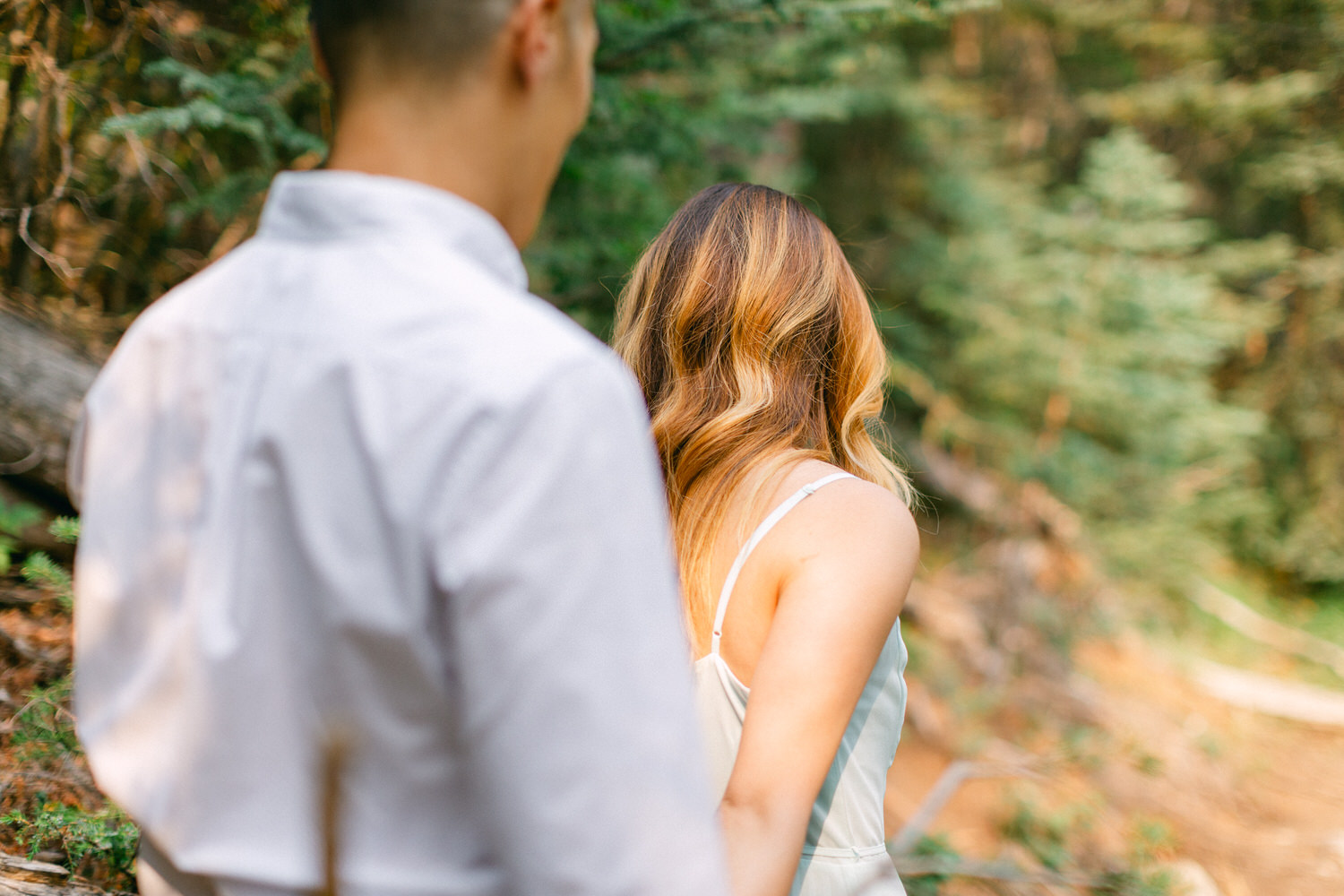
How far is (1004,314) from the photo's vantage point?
8867mm

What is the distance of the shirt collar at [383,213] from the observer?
31.1 inches

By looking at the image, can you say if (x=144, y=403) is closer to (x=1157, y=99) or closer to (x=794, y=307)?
(x=794, y=307)

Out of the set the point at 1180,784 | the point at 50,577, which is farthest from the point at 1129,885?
the point at 1180,784

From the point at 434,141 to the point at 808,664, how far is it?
891 millimetres

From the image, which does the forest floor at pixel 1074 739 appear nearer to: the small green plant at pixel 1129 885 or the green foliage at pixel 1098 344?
the small green plant at pixel 1129 885

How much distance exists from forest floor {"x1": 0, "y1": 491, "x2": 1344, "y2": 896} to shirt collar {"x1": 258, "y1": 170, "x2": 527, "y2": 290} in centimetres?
208

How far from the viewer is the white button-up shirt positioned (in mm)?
679

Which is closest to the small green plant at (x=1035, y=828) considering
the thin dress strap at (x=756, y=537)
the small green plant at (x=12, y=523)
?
the thin dress strap at (x=756, y=537)

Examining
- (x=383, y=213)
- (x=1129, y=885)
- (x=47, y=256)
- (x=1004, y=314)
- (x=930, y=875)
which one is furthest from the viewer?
(x=1004, y=314)

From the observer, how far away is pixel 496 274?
833 mm

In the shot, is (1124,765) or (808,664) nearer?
(808,664)

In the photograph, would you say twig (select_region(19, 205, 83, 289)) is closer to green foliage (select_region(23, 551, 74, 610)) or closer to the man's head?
green foliage (select_region(23, 551, 74, 610))

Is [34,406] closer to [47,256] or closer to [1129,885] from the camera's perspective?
[47,256]

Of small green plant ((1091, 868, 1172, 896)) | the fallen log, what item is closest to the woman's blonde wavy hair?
the fallen log
